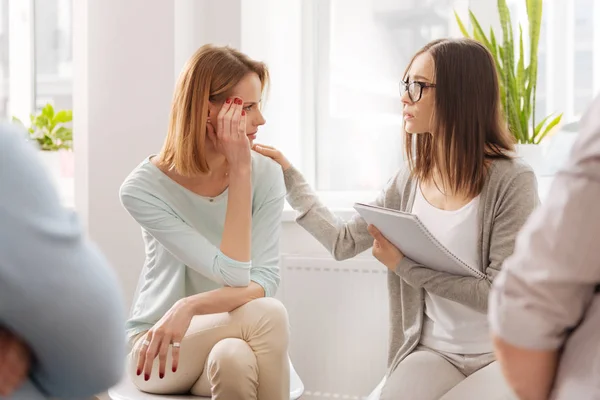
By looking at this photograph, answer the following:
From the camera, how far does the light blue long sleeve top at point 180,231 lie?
184 cm

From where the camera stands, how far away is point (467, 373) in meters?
1.76

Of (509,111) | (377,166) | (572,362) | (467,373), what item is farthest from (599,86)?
(572,362)

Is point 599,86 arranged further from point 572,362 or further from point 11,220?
point 11,220

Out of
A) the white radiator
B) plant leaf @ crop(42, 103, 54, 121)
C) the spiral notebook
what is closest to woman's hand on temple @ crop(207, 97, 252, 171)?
the spiral notebook

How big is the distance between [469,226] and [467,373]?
34cm

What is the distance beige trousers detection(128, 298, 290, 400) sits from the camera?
5.27ft

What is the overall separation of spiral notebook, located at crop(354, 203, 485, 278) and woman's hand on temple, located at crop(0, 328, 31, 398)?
1050 millimetres

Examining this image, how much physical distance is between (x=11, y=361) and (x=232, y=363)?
3.10ft

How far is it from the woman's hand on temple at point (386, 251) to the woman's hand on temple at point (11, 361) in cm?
124

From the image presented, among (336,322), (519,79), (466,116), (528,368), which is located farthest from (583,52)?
(528,368)

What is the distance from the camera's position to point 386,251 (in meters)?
1.86

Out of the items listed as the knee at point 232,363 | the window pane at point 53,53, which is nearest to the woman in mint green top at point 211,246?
the knee at point 232,363

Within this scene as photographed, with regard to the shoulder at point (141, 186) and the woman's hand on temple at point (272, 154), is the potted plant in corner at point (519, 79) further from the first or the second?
the shoulder at point (141, 186)

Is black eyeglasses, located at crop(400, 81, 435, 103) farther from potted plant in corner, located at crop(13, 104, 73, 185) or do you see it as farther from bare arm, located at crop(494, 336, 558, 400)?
potted plant in corner, located at crop(13, 104, 73, 185)
